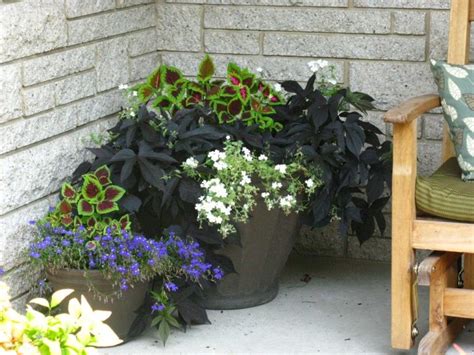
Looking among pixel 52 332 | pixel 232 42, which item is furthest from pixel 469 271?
pixel 52 332

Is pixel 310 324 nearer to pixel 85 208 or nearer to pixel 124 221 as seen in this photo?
pixel 124 221

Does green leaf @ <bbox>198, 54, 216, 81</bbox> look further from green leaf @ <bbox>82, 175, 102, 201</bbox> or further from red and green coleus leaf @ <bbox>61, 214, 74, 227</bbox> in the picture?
red and green coleus leaf @ <bbox>61, 214, 74, 227</bbox>

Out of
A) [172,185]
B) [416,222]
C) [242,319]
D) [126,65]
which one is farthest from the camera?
[126,65]

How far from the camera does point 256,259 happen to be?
315cm

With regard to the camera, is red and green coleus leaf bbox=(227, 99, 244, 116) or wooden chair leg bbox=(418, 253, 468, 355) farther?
red and green coleus leaf bbox=(227, 99, 244, 116)

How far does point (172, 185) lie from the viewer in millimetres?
2934

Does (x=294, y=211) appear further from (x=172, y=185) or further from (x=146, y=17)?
(x=146, y=17)

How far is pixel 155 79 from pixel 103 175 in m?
0.44

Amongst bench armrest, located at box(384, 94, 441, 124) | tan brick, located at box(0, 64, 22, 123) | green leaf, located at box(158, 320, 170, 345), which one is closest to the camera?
bench armrest, located at box(384, 94, 441, 124)

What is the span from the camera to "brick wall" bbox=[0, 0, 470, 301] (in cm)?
284

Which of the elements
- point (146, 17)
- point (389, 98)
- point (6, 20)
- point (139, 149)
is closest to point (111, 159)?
point (139, 149)

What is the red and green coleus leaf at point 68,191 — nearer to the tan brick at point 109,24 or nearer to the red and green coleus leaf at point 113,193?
the red and green coleus leaf at point 113,193

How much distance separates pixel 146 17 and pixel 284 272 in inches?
41.1

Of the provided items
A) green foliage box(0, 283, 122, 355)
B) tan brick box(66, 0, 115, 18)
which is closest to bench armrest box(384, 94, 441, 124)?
tan brick box(66, 0, 115, 18)
